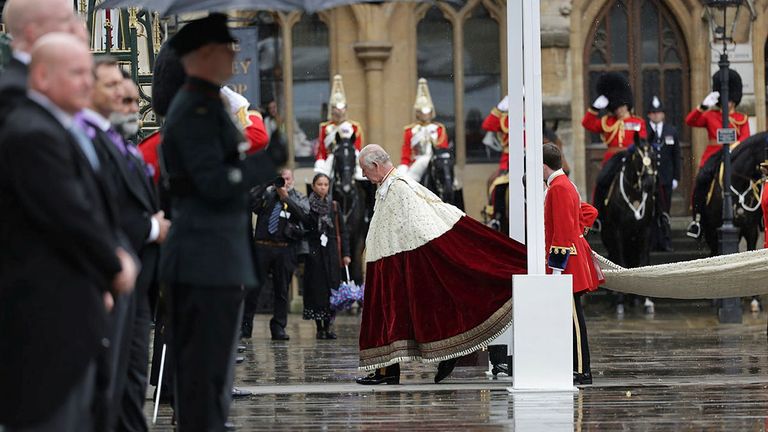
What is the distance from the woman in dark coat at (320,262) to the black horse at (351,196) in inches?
112

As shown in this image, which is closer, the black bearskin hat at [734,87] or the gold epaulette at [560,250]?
the gold epaulette at [560,250]

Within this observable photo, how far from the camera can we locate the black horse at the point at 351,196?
71.7ft

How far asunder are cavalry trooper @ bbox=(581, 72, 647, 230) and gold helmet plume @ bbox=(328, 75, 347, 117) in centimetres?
317

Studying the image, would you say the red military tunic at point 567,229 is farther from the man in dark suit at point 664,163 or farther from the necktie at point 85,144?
the man in dark suit at point 664,163

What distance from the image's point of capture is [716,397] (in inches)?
444

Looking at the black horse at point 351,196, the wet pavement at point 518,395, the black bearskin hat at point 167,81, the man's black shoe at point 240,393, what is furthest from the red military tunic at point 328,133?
the black bearskin hat at point 167,81

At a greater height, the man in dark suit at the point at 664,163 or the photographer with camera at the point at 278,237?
the man in dark suit at the point at 664,163

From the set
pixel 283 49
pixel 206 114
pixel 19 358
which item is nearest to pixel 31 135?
pixel 19 358

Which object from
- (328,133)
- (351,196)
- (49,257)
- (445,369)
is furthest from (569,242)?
(328,133)

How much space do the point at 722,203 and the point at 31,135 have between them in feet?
53.4

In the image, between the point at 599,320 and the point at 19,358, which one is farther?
the point at 599,320

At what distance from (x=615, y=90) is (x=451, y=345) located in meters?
11.7

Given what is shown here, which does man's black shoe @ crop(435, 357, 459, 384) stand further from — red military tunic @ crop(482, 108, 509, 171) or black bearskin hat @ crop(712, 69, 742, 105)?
black bearskin hat @ crop(712, 69, 742, 105)

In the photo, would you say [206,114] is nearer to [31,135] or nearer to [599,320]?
[31,135]
